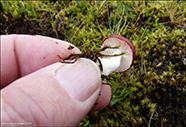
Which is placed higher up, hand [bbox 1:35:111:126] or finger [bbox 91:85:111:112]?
hand [bbox 1:35:111:126]

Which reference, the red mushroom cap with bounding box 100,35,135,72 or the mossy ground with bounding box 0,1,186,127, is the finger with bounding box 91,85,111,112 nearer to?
the mossy ground with bounding box 0,1,186,127

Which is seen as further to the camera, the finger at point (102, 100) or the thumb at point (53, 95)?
the finger at point (102, 100)

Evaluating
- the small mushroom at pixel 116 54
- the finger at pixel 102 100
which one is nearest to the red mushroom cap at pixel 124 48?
the small mushroom at pixel 116 54

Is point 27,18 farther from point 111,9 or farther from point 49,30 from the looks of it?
point 111,9

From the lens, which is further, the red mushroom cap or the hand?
the red mushroom cap

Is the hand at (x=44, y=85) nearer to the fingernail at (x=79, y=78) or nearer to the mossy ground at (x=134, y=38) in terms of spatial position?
the fingernail at (x=79, y=78)

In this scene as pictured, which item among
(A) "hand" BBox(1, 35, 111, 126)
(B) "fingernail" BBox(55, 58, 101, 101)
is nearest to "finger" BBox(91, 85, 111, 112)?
(A) "hand" BBox(1, 35, 111, 126)

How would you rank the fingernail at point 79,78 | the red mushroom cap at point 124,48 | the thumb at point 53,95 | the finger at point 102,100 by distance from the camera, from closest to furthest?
the thumb at point 53,95 < the fingernail at point 79,78 < the red mushroom cap at point 124,48 < the finger at point 102,100
